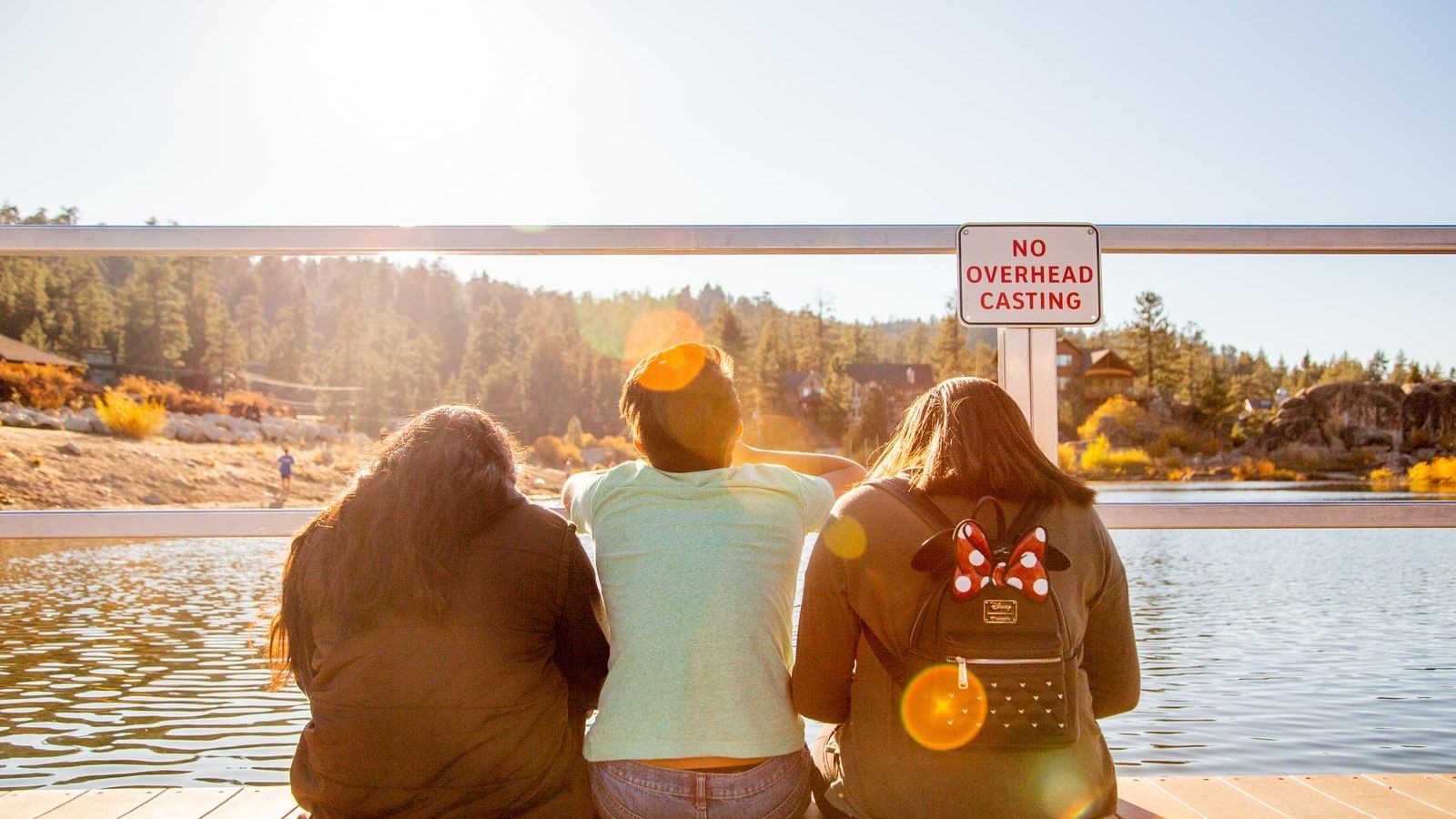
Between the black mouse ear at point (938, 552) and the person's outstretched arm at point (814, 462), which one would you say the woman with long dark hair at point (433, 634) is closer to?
the person's outstretched arm at point (814, 462)

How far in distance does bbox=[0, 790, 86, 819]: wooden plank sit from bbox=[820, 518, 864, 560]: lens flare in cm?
190

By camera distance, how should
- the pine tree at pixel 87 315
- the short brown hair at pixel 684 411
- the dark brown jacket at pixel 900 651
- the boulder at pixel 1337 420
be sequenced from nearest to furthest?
the dark brown jacket at pixel 900 651 < the short brown hair at pixel 684 411 < the pine tree at pixel 87 315 < the boulder at pixel 1337 420

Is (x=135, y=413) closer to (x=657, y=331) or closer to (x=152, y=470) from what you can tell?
(x=152, y=470)

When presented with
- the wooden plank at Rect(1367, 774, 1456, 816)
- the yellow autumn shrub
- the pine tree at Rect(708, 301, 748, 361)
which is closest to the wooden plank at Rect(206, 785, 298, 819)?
the yellow autumn shrub

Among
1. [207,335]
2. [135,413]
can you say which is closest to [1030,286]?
[207,335]

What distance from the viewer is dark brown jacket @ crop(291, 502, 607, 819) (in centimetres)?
160

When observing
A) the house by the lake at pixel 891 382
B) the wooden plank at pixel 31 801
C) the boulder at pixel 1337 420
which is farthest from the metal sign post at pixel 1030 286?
the wooden plank at pixel 31 801

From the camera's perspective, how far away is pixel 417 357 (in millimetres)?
2797

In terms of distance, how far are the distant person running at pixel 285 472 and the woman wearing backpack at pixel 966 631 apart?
160 cm

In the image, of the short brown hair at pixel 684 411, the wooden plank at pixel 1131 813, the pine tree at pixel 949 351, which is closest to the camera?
the short brown hair at pixel 684 411

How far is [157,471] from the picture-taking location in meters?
2.64

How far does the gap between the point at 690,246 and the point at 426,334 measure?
1.09 metres

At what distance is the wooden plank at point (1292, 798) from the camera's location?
200cm

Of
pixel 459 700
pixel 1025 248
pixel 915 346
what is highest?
pixel 1025 248
